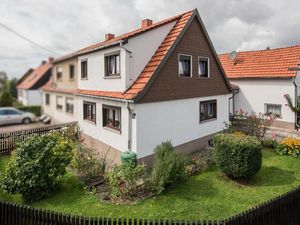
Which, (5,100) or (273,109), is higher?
(5,100)

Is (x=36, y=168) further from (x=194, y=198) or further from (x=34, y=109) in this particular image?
(x=34, y=109)

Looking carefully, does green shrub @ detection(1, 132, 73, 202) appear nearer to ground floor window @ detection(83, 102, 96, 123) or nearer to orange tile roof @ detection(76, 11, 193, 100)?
orange tile roof @ detection(76, 11, 193, 100)

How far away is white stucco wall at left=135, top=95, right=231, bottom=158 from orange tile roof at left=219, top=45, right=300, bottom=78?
768 centimetres

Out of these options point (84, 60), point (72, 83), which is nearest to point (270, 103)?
point (84, 60)

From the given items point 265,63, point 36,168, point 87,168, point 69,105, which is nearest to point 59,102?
point 69,105

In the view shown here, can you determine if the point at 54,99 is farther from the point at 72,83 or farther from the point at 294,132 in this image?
the point at 294,132

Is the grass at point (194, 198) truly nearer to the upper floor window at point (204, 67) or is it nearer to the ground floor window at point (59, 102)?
the upper floor window at point (204, 67)

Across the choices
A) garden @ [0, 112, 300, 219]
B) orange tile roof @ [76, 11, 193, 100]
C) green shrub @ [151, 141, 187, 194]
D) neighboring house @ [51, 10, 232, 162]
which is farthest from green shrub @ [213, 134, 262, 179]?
orange tile roof @ [76, 11, 193, 100]

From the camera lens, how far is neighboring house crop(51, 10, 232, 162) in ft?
39.9

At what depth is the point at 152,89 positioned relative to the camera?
12250 mm

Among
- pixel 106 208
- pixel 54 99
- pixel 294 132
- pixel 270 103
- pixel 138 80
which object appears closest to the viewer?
pixel 106 208

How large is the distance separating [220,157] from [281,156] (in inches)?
213

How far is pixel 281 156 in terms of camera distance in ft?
46.2

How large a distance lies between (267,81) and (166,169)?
1608 cm
